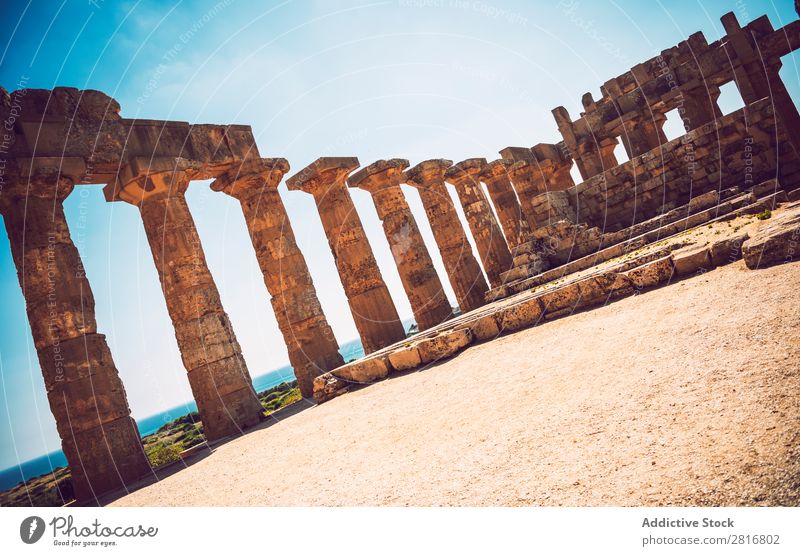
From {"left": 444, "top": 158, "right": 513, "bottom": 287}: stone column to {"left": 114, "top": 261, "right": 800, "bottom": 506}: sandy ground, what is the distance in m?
10.9

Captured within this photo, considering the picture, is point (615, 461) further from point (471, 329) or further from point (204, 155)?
point (204, 155)

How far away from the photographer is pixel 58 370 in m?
9.06

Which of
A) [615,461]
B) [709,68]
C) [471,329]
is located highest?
[709,68]

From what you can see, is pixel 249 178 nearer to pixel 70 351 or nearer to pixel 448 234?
pixel 70 351

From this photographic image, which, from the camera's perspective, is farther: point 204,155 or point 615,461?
point 204,155

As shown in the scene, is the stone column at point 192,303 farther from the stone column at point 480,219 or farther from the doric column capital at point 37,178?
the stone column at point 480,219

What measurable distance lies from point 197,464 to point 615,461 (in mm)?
7754

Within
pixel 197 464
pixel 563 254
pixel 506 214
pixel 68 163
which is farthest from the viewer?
pixel 506 214

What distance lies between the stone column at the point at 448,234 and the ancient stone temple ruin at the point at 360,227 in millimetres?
76

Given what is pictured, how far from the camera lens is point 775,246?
5.73m

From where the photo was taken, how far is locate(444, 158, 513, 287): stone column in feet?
60.3

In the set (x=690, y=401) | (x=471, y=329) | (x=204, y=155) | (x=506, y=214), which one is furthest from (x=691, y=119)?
(x=690, y=401)

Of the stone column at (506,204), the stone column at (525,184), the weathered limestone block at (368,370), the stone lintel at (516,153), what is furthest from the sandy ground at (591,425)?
the stone lintel at (516,153)

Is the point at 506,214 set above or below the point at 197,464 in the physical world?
above
